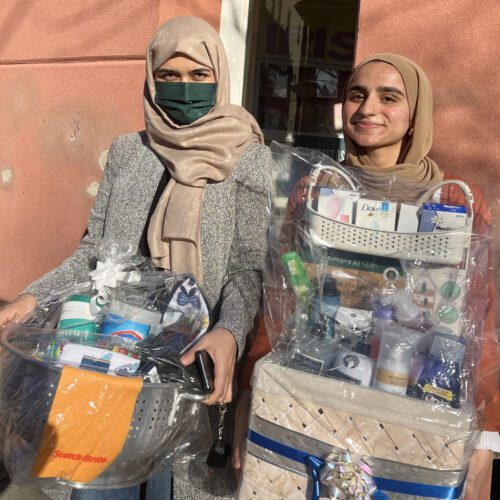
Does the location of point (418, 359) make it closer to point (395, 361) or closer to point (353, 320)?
point (395, 361)

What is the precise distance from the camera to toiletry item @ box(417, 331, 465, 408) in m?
1.11

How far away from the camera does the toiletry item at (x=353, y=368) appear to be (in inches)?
45.8

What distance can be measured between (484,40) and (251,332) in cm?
174

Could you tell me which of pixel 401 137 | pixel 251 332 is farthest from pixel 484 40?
pixel 251 332

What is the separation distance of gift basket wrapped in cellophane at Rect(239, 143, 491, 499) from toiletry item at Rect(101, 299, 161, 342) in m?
0.33

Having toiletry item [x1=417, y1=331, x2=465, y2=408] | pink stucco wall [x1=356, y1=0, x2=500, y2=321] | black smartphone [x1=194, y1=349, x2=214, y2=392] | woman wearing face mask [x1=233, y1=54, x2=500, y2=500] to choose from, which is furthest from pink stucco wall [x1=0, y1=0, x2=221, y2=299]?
toiletry item [x1=417, y1=331, x2=465, y2=408]

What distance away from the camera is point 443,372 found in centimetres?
113

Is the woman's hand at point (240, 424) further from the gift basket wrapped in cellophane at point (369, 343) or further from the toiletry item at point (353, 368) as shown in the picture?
the toiletry item at point (353, 368)

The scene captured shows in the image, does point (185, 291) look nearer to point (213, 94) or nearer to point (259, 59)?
point (213, 94)

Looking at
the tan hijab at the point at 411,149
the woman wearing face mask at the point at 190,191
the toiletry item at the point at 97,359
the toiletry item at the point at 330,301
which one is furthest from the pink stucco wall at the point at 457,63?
the toiletry item at the point at 97,359

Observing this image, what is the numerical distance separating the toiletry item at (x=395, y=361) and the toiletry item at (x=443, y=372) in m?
0.04

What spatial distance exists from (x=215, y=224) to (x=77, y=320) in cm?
58

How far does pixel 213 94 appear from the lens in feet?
6.29

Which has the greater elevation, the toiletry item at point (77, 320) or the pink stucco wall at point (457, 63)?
the pink stucco wall at point (457, 63)
